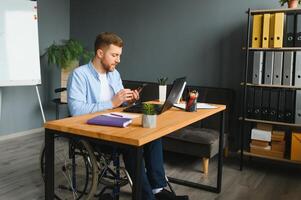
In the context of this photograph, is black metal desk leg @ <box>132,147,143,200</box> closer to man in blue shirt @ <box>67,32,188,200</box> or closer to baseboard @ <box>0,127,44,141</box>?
man in blue shirt @ <box>67,32,188,200</box>

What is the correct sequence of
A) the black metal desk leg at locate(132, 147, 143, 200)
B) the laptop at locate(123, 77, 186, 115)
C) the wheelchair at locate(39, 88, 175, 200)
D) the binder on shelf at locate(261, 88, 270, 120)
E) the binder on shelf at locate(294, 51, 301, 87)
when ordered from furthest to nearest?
the binder on shelf at locate(261, 88, 270, 120), the binder on shelf at locate(294, 51, 301, 87), the laptop at locate(123, 77, 186, 115), the wheelchair at locate(39, 88, 175, 200), the black metal desk leg at locate(132, 147, 143, 200)

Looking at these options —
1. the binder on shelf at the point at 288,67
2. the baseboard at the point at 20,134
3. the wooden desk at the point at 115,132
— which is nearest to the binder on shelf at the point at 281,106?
the binder on shelf at the point at 288,67

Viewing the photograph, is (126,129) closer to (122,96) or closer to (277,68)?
(122,96)

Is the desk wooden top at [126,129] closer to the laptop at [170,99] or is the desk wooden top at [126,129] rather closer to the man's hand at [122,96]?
the laptop at [170,99]

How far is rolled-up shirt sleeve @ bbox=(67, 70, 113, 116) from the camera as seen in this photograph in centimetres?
212

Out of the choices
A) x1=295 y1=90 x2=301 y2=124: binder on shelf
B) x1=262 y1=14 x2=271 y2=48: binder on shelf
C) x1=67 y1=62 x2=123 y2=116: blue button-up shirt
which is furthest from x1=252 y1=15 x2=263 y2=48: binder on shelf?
x1=67 y1=62 x2=123 y2=116: blue button-up shirt

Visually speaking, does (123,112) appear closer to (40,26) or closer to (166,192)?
(166,192)

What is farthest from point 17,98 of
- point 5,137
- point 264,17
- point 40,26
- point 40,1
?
point 264,17

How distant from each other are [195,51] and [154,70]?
0.61 meters

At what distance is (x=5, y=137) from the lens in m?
4.18

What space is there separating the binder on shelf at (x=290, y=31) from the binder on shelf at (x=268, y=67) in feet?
0.61

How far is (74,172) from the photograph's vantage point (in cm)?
220

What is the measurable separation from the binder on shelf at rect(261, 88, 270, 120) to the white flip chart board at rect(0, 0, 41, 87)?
2.61 m

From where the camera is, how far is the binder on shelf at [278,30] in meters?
3.02
